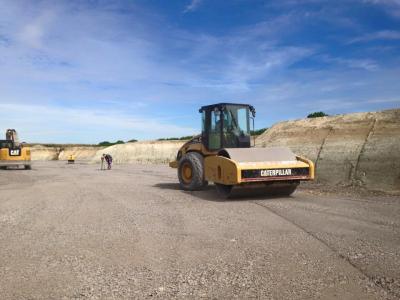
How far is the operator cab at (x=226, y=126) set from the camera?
1395 centimetres

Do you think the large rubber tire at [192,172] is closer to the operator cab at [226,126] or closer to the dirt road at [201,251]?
the operator cab at [226,126]

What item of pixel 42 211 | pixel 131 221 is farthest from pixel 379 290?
pixel 42 211

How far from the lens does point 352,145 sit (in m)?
21.0

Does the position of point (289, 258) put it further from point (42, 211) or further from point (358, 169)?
point (358, 169)

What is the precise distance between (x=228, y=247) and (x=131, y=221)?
2.96 metres

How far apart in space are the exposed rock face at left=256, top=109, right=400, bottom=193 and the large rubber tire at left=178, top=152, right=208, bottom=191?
281 inches

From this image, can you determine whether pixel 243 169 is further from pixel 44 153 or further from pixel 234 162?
pixel 44 153

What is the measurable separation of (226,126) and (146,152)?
47.9 meters

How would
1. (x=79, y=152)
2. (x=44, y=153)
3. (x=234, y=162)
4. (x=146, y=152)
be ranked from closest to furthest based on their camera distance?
(x=234, y=162) → (x=146, y=152) → (x=79, y=152) → (x=44, y=153)

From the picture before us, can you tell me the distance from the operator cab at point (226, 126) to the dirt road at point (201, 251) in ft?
10.6

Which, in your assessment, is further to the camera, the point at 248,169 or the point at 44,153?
the point at 44,153

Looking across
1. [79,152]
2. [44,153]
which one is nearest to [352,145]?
[79,152]

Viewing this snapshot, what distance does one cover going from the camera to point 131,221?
903 cm

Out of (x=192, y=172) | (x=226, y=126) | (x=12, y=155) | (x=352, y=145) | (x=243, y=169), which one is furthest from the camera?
(x=12, y=155)
